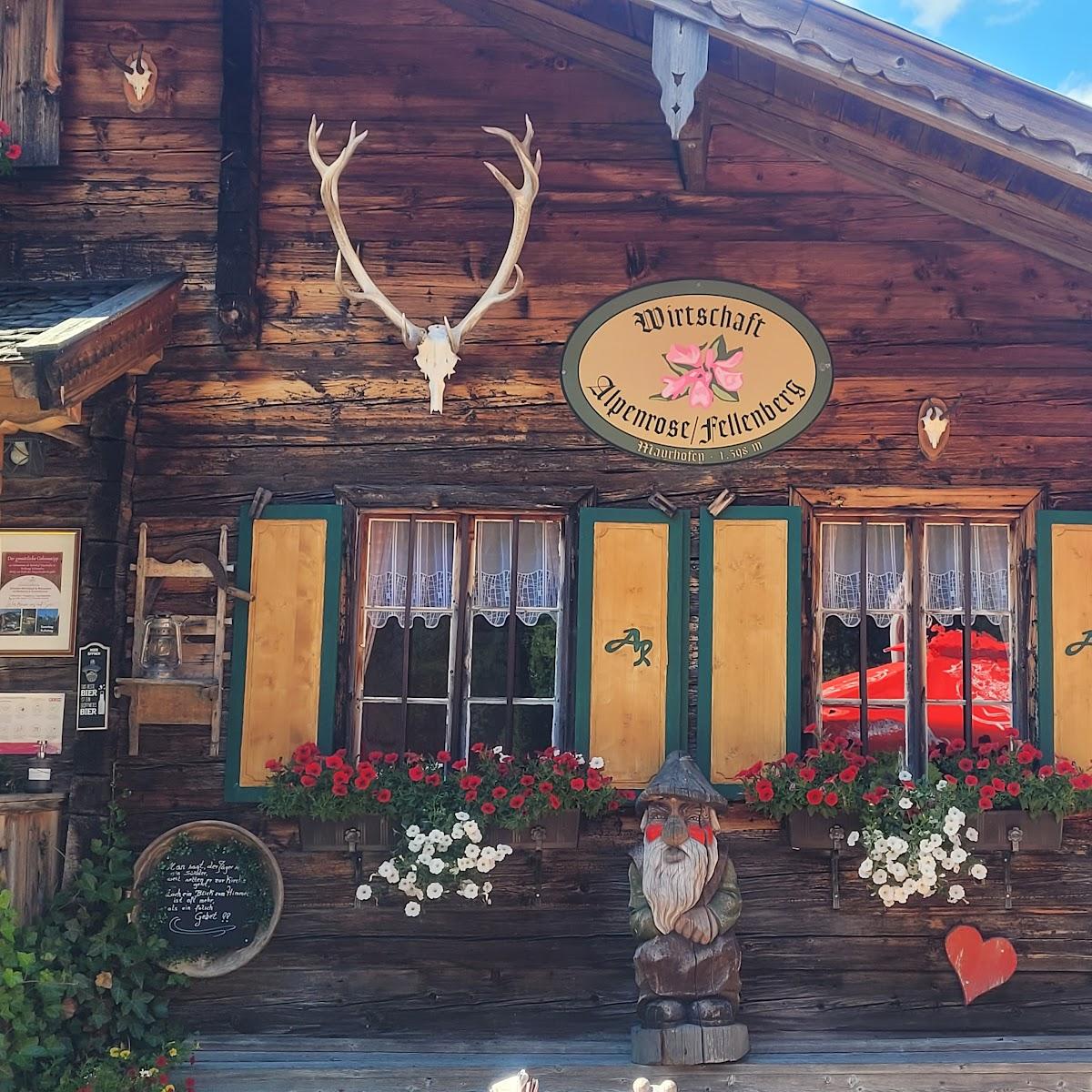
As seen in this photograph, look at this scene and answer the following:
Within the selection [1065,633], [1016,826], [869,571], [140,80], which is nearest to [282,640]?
[869,571]

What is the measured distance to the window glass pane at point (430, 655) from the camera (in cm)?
699

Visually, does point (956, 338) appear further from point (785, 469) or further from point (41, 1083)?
point (41, 1083)

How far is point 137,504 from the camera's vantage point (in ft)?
23.2

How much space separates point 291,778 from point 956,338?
149 inches

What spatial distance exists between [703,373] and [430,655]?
192 centimetres

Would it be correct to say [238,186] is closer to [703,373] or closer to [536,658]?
[703,373]

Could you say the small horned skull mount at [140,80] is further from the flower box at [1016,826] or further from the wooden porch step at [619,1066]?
the flower box at [1016,826]

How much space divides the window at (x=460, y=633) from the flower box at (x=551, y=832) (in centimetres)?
46

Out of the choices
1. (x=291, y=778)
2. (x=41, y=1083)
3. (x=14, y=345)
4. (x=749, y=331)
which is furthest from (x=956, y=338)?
(x=41, y=1083)

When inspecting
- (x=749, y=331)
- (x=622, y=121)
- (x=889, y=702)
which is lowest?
(x=889, y=702)

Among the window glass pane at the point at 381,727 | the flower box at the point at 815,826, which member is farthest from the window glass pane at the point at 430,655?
the flower box at the point at 815,826

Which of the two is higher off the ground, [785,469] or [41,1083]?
[785,469]

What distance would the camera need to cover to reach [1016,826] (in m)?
6.45

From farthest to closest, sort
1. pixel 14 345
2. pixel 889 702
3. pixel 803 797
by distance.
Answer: pixel 889 702 → pixel 803 797 → pixel 14 345
